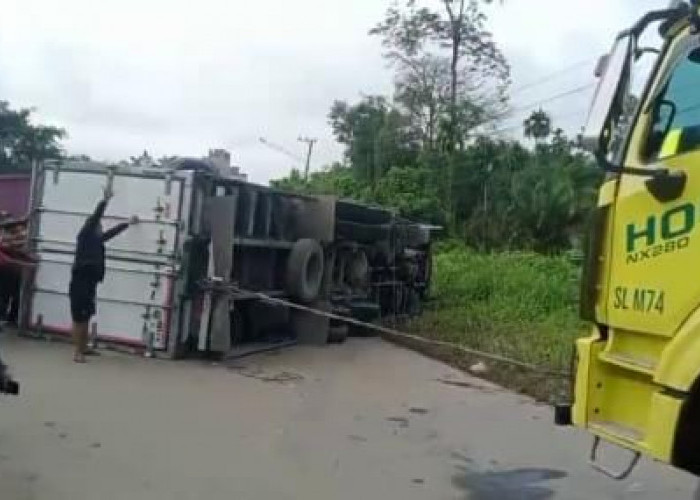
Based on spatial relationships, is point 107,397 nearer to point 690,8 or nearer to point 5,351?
point 5,351

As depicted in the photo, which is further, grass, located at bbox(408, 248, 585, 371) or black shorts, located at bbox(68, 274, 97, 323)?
grass, located at bbox(408, 248, 585, 371)

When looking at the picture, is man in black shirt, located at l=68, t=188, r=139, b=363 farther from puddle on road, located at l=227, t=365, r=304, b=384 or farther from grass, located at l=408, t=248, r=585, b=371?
grass, located at l=408, t=248, r=585, b=371

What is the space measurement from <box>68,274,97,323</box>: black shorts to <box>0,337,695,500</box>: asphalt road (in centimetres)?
48

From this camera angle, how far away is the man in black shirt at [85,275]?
10609 mm

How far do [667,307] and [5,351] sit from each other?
27.4ft

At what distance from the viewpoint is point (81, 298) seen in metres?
10.7

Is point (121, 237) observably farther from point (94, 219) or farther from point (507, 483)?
point (507, 483)

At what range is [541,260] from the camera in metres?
24.3

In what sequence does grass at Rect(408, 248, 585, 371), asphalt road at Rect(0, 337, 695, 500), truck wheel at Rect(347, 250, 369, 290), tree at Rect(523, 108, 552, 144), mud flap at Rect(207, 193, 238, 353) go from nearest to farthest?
asphalt road at Rect(0, 337, 695, 500), mud flap at Rect(207, 193, 238, 353), grass at Rect(408, 248, 585, 371), truck wheel at Rect(347, 250, 369, 290), tree at Rect(523, 108, 552, 144)

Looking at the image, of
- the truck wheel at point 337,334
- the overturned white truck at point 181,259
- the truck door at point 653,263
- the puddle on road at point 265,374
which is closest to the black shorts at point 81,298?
the overturned white truck at point 181,259

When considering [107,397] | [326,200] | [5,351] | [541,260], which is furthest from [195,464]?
[541,260]

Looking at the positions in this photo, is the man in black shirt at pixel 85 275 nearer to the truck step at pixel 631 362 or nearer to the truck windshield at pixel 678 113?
the truck step at pixel 631 362

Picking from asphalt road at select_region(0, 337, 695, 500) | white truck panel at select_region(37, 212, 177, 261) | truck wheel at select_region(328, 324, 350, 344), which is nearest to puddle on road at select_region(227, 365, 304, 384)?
asphalt road at select_region(0, 337, 695, 500)

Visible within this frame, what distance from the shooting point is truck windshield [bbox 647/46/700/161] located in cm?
403
